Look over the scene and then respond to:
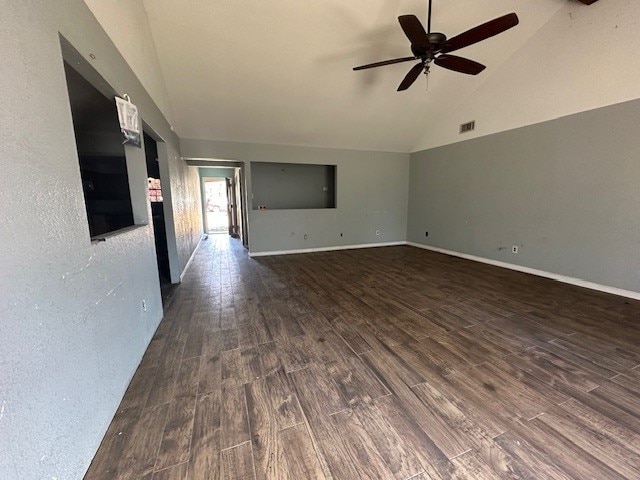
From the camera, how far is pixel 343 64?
381 centimetres

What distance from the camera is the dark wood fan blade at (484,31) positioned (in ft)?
7.53

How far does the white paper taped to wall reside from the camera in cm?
179

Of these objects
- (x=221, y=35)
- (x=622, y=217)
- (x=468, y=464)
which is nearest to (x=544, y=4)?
(x=622, y=217)

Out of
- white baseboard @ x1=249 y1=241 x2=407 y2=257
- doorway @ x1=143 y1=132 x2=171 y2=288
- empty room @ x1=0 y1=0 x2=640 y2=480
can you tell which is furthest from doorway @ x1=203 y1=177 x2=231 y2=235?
doorway @ x1=143 y1=132 x2=171 y2=288

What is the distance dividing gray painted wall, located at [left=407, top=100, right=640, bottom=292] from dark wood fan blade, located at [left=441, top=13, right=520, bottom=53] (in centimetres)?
218

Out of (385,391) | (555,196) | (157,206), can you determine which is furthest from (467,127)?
(157,206)

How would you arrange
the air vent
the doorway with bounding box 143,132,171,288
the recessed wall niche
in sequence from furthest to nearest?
the recessed wall niche → the air vent → the doorway with bounding box 143,132,171,288

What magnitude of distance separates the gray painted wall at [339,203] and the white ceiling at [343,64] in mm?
331

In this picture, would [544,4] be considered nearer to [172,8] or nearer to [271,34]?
[271,34]

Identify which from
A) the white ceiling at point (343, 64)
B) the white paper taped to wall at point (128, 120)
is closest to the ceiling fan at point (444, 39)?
the white ceiling at point (343, 64)

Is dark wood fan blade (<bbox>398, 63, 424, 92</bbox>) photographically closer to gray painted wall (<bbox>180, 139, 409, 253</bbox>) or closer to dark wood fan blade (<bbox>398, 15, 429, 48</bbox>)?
dark wood fan blade (<bbox>398, 15, 429, 48</bbox>)

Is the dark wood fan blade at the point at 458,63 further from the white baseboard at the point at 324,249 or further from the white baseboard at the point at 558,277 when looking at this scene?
the white baseboard at the point at 324,249

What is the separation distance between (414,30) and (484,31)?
0.67 meters

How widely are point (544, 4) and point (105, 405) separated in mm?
6296
